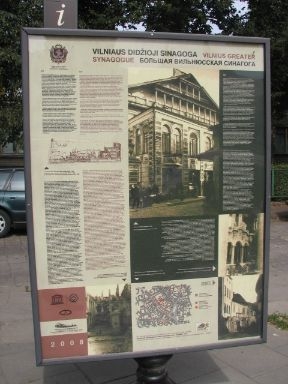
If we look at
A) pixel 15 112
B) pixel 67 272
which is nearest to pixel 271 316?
pixel 67 272

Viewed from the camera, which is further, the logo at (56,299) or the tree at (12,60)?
the tree at (12,60)

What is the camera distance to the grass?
16.7ft

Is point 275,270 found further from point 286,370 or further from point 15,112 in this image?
point 15,112

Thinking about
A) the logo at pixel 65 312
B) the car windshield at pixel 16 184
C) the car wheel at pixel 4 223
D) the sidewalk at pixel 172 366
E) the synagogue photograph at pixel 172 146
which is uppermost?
the synagogue photograph at pixel 172 146

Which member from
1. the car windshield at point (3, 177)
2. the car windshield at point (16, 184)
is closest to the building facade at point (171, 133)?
the car windshield at point (16, 184)

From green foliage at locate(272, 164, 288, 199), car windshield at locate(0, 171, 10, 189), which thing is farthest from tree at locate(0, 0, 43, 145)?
green foliage at locate(272, 164, 288, 199)

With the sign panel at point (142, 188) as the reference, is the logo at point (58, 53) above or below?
above

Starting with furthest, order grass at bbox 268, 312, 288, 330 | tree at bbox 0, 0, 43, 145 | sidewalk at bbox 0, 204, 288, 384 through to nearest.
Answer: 1. tree at bbox 0, 0, 43, 145
2. grass at bbox 268, 312, 288, 330
3. sidewalk at bbox 0, 204, 288, 384

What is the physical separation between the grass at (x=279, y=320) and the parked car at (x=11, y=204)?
24.1ft

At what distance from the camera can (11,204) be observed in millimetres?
11523

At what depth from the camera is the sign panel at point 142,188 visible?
2818 mm

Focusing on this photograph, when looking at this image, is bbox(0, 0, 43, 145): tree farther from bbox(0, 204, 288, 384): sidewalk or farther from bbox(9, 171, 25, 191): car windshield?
bbox(0, 204, 288, 384): sidewalk

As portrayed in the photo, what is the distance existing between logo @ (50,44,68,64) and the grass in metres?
3.56

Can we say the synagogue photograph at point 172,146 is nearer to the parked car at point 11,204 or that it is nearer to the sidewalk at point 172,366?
the sidewalk at point 172,366
